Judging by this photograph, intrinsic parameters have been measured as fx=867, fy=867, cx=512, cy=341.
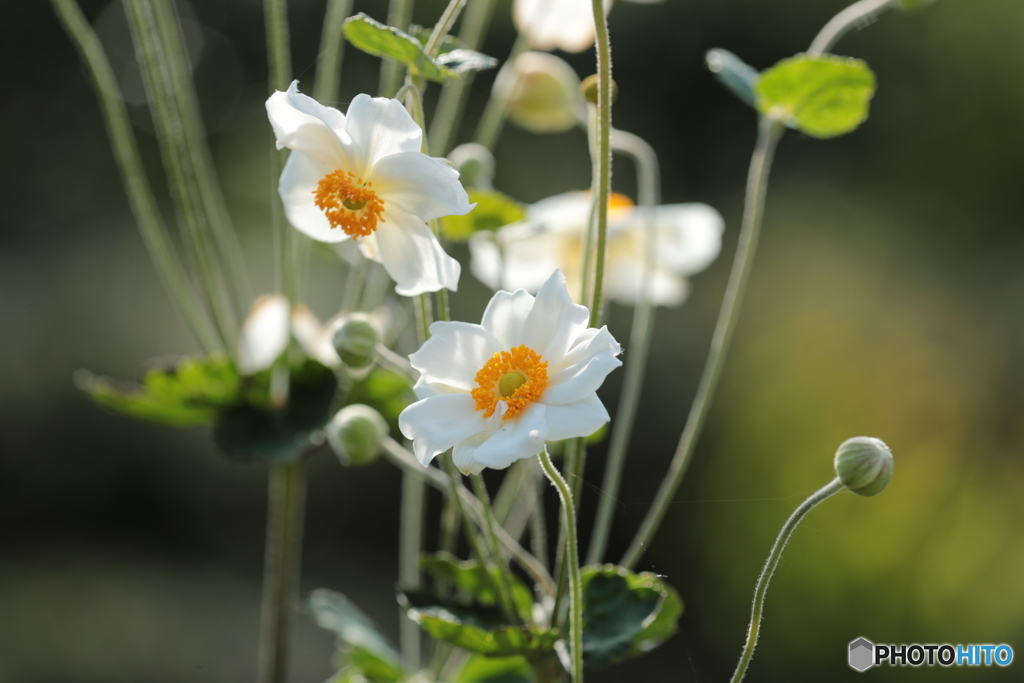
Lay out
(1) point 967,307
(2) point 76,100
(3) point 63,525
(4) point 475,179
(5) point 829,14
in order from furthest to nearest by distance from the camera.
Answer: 1. (2) point 76,100
2. (3) point 63,525
3. (5) point 829,14
4. (1) point 967,307
5. (4) point 475,179

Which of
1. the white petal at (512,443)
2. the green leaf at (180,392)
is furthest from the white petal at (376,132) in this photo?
the green leaf at (180,392)

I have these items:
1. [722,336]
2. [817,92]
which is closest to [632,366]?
[722,336]

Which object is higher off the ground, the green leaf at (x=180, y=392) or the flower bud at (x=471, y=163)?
the flower bud at (x=471, y=163)

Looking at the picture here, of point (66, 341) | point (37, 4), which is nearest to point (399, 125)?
point (66, 341)

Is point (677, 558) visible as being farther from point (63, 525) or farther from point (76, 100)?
point (76, 100)

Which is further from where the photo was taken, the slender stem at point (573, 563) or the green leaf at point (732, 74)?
the green leaf at point (732, 74)

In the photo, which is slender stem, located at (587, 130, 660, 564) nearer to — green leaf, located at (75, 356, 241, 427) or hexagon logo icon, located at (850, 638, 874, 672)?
hexagon logo icon, located at (850, 638, 874, 672)

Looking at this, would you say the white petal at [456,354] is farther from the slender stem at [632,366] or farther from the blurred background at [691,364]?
the blurred background at [691,364]
